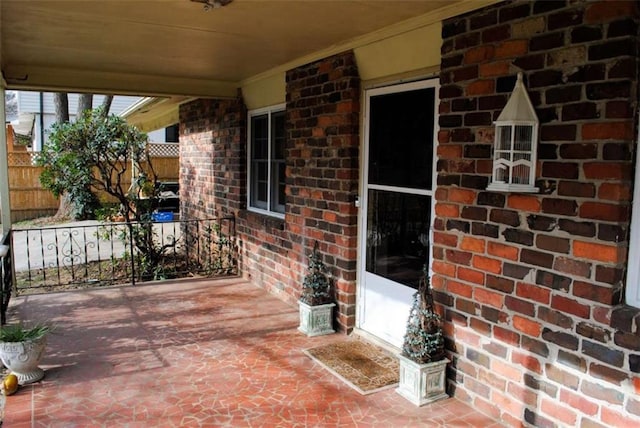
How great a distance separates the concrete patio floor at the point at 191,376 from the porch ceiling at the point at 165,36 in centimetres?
245

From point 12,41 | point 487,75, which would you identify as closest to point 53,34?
point 12,41

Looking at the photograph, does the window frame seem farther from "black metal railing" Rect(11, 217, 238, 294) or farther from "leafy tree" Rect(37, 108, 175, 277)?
"leafy tree" Rect(37, 108, 175, 277)

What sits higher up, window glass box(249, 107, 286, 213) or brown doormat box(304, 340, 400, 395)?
window glass box(249, 107, 286, 213)

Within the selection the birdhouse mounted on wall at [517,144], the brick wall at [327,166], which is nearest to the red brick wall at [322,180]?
the brick wall at [327,166]

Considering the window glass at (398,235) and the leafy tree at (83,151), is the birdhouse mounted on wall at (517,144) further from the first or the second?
the leafy tree at (83,151)

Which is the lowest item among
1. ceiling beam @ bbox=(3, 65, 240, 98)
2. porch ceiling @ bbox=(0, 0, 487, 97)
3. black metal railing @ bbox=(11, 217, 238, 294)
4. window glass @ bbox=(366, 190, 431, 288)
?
black metal railing @ bbox=(11, 217, 238, 294)

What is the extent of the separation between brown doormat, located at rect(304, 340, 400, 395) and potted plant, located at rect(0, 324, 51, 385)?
6.25ft

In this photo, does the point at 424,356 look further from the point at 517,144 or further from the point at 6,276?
the point at 6,276

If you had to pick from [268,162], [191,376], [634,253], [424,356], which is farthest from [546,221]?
[268,162]

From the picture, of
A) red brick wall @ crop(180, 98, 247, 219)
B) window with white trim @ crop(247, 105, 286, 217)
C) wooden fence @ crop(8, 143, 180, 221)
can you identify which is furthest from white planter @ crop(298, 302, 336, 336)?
wooden fence @ crop(8, 143, 180, 221)

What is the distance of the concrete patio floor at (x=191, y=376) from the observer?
2.91 meters

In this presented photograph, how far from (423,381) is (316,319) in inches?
56.0

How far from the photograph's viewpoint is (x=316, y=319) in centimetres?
428

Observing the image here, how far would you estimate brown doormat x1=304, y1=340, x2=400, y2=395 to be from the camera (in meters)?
3.33
